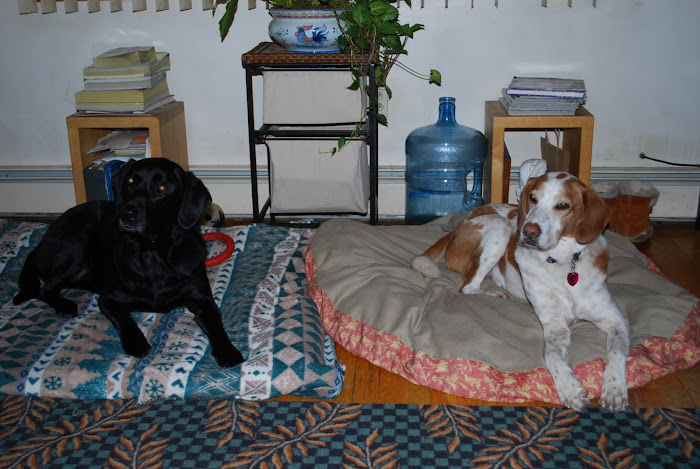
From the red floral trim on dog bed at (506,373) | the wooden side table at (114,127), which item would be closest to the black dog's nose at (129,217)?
the red floral trim on dog bed at (506,373)

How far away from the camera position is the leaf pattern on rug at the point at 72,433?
206 centimetres

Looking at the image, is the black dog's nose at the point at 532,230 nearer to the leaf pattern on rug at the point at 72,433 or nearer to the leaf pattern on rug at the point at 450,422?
the leaf pattern on rug at the point at 450,422

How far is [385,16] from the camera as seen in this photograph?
10.7ft

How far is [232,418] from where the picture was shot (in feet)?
7.33

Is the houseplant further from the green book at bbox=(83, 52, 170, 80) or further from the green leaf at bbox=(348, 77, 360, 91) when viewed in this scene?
the green book at bbox=(83, 52, 170, 80)

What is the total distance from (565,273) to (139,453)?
1.54 meters

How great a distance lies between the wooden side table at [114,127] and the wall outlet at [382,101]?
110 cm

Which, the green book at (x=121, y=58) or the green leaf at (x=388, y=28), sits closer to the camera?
the green leaf at (x=388, y=28)

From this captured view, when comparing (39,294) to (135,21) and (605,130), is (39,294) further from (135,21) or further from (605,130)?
(605,130)

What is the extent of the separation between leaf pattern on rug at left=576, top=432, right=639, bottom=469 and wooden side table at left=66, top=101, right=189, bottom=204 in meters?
2.50

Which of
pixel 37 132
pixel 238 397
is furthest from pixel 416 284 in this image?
pixel 37 132

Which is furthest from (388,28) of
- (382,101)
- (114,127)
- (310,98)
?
(114,127)

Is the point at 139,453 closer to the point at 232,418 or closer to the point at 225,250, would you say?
the point at 232,418

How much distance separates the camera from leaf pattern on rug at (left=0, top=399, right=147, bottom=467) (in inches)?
81.1
